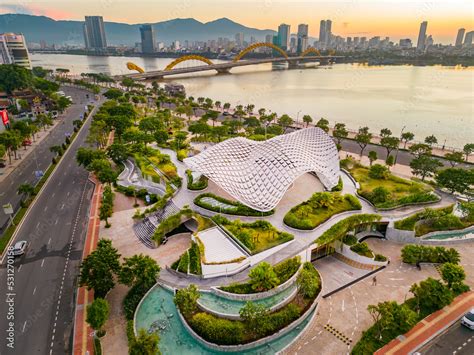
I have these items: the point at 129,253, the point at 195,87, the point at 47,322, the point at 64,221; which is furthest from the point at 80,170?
the point at 195,87

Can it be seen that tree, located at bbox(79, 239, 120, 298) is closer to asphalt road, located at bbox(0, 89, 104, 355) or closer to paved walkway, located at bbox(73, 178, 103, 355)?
paved walkway, located at bbox(73, 178, 103, 355)

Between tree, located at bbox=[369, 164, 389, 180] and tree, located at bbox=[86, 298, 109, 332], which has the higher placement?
tree, located at bbox=[369, 164, 389, 180]

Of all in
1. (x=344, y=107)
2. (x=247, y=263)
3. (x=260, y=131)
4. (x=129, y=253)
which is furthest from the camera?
(x=344, y=107)

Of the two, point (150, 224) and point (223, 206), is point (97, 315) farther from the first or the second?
point (223, 206)

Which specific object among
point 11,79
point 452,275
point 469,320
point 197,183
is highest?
point 11,79

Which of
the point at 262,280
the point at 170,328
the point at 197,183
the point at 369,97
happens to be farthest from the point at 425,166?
the point at 369,97

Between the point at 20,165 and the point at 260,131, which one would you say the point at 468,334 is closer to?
the point at 260,131

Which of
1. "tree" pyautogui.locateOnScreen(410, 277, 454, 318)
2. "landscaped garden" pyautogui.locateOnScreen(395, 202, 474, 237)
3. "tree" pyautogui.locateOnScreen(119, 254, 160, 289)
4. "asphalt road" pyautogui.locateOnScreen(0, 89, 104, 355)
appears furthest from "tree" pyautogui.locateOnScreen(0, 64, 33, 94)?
"tree" pyautogui.locateOnScreen(410, 277, 454, 318)
